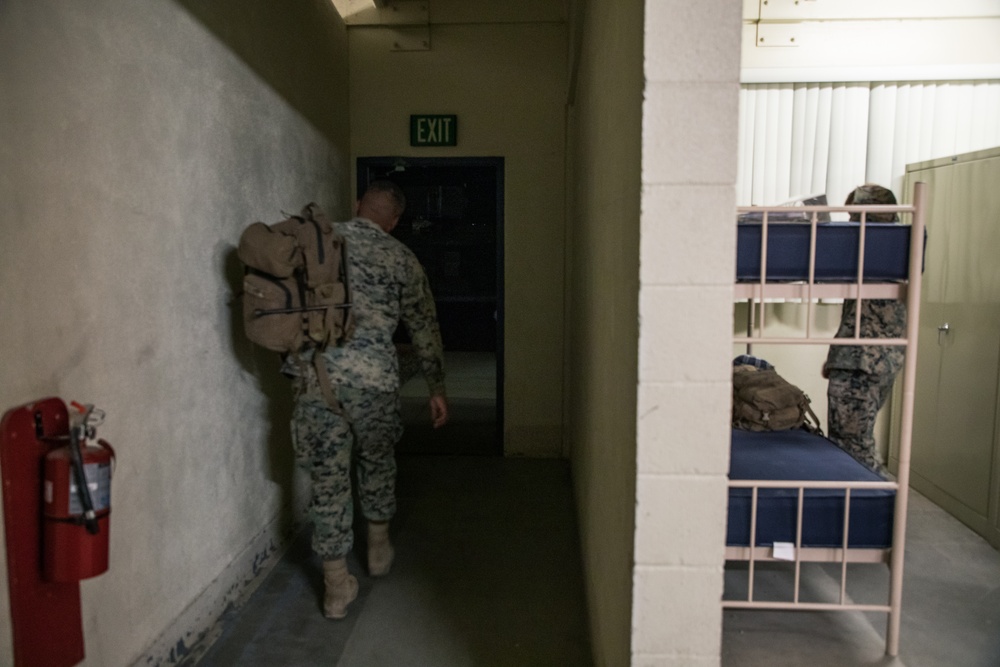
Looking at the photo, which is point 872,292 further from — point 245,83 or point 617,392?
point 245,83

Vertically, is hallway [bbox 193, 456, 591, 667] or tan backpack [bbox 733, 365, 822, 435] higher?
tan backpack [bbox 733, 365, 822, 435]

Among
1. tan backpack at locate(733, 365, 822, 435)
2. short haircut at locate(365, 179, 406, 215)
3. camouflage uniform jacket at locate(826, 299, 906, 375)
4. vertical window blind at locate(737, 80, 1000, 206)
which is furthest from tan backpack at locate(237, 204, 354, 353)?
vertical window blind at locate(737, 80, 1000, 206)

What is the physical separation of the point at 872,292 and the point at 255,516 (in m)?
2.40

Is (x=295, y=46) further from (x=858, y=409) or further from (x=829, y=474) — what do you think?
(x=858, y=409)

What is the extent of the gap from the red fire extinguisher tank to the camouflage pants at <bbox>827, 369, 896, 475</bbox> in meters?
2.78

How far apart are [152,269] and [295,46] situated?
173 centimetres

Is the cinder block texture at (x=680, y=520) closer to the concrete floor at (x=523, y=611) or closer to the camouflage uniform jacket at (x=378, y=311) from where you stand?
the concrete floor at (x=523, y=611)

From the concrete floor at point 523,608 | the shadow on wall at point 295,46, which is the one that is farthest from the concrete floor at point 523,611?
the shadow on wall at point 295,46

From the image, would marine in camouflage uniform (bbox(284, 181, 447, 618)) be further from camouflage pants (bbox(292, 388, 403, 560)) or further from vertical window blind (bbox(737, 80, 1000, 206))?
vertical window blind (bbox(737, 80, 1000, 206))

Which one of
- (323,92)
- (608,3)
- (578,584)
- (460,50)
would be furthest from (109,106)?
(460,50)

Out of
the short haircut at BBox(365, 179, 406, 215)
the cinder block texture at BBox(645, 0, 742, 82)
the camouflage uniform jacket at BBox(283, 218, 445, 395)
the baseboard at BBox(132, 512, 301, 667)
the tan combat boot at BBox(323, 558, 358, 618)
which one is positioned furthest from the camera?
the short haircut at BBox(365, 179, 406, 215)

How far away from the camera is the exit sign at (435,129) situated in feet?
13.6

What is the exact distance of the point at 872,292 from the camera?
193 centimetres

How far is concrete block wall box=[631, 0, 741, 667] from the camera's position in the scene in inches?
47.1
